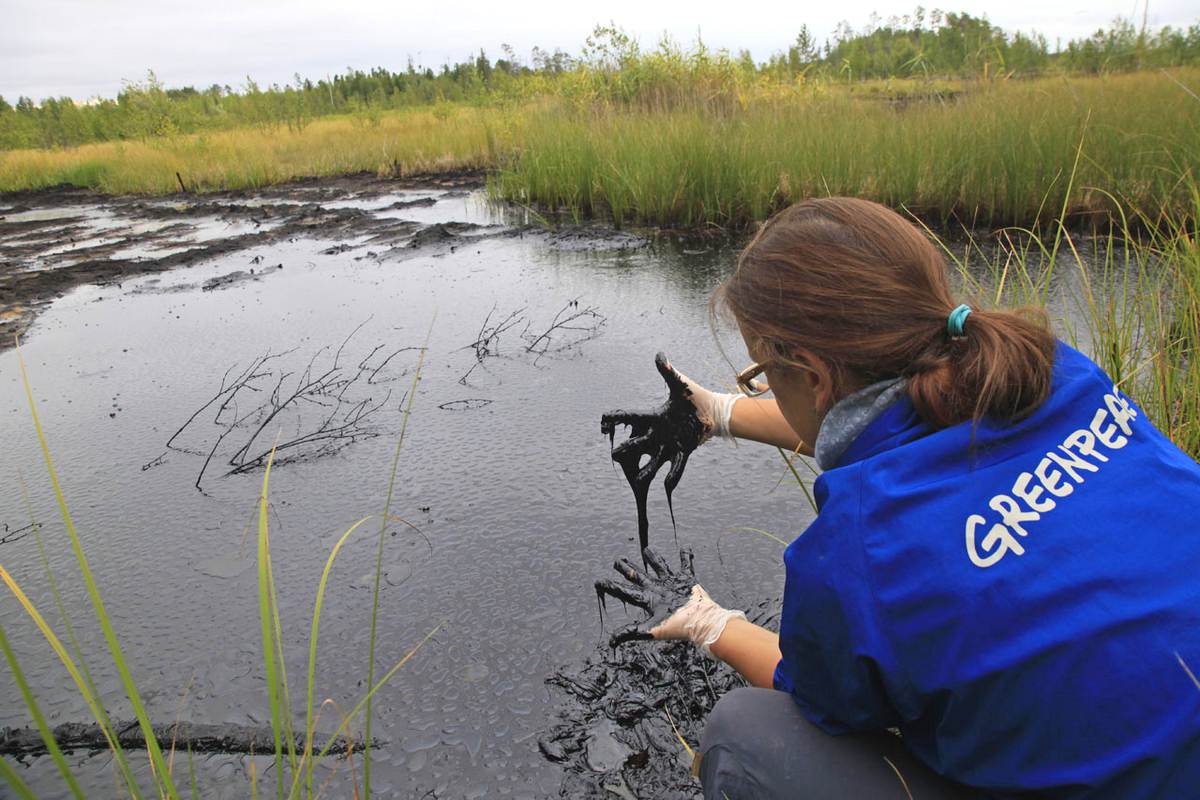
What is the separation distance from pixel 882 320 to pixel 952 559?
381 mm

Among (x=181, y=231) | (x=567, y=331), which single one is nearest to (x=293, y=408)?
(x=567, y=331)

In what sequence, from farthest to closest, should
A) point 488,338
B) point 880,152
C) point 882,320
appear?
1. point 880,152
2. point 488,338
3. point 882,320

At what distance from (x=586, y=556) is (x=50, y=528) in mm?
1916

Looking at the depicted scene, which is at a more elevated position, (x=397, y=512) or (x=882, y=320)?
(x=882, y=320)

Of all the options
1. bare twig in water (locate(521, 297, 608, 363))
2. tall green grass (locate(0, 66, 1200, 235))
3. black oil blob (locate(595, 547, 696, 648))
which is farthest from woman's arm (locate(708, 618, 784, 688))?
tall green grass (locate(0, 66, 1200, 235))

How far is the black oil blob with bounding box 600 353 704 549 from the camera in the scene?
2088mm

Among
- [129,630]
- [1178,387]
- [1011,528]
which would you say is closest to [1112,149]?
[1178,387]

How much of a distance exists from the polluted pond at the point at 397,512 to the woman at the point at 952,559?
2.00 feet

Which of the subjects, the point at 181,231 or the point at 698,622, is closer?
the point at 698,622

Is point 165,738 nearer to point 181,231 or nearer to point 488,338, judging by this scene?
point 488,338

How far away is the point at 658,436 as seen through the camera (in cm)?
213

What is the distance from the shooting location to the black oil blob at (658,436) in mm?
2088

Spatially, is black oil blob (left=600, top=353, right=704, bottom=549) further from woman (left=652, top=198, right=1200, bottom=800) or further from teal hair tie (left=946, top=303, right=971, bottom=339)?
teal hair tie (left=946, top=303, right=971, bottom=339)

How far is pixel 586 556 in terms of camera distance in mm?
2350
